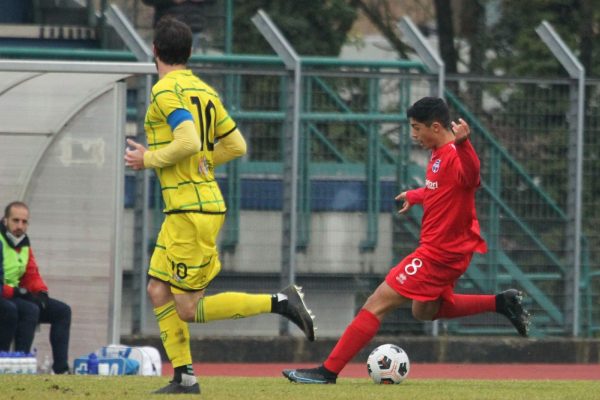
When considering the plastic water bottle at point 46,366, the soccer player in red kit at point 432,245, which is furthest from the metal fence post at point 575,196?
the soccer player in red kit at point 432,245

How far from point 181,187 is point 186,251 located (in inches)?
12.8

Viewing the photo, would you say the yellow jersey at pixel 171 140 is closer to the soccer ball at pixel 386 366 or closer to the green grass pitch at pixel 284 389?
the green grass pitch at pixel 284 389

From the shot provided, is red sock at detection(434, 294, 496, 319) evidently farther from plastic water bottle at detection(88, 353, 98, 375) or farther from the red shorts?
plastic water bottle at detection(88, 353, 98, 375)

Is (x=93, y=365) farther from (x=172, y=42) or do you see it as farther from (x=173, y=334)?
(x=172, y=42)

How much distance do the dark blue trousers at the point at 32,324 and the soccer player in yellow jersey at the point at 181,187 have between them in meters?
4.03

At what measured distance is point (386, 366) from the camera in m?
9.85

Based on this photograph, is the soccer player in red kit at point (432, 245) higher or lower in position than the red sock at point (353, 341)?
higher

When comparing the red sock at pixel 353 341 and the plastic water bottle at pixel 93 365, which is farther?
the plastic water bottle at pixel 93 365

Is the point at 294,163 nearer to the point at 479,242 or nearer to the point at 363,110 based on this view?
the point at 363,110

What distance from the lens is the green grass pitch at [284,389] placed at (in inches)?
335

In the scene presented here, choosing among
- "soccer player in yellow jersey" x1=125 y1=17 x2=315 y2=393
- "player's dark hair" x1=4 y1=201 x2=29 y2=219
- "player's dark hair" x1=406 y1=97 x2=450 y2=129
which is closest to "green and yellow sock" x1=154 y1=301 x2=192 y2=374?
"soccer player in yellow jersey" x1=125 y1=17 x2=315 y2=393

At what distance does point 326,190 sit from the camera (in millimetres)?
15203

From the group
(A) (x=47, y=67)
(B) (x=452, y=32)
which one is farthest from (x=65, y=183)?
(B) (x=452, y=32)

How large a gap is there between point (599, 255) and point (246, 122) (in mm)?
3616
